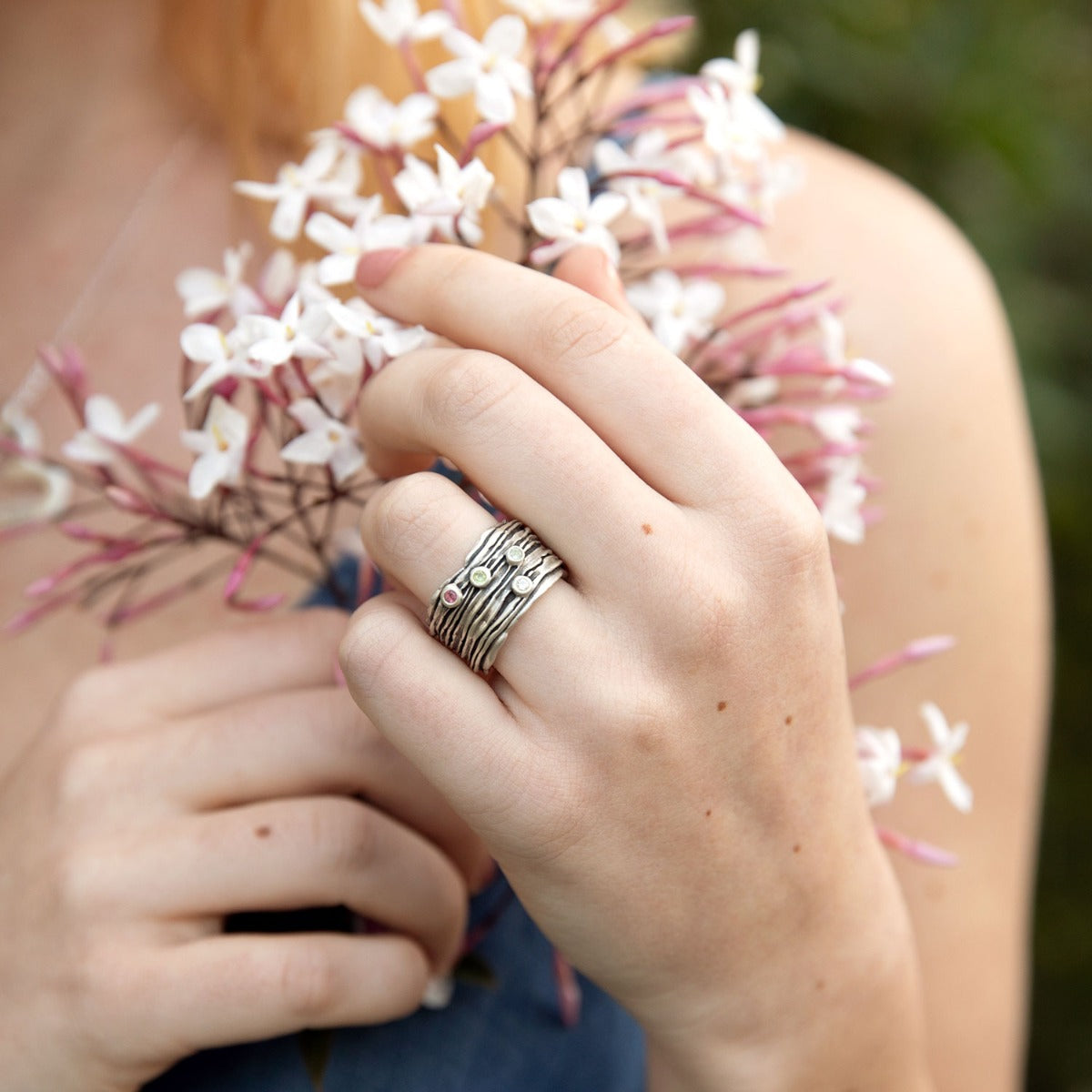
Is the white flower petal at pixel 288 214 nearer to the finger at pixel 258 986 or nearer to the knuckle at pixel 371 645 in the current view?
the knuckle at pixel 371 645

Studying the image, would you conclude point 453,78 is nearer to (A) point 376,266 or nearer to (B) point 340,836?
(A) point 376,266

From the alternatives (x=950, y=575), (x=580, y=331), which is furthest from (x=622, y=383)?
(x=950, y=575)

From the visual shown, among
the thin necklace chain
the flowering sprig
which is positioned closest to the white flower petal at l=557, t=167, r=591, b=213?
the flowering sprig

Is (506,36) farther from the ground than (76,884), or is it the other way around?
(506,36)

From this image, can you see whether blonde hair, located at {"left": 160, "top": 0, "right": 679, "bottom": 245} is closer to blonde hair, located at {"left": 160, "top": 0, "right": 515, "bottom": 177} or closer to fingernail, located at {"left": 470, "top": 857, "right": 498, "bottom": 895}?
blonde hair, located at {"left": 160, "top": 0, "right": 515, "bottom": 177}

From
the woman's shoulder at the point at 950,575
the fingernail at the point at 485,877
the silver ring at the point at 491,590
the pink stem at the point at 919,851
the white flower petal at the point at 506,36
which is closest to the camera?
the silver ring at the point at 491,590

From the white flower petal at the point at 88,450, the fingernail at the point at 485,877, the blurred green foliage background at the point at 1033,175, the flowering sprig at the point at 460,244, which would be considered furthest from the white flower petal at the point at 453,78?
the blurred green foliage background at the point at 1033,175

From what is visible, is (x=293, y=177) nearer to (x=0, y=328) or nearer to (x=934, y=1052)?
(x=0, y=328)
